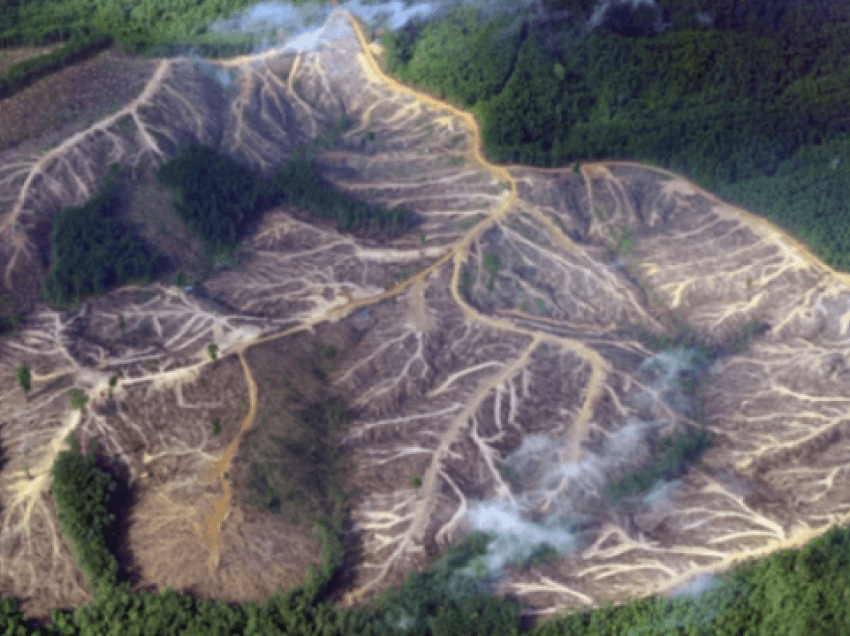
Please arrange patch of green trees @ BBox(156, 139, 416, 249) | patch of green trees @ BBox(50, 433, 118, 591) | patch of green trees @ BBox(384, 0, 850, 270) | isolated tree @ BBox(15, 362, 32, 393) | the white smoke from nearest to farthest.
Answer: patch of green trees @ BBox(50, 433, 118, 591)
the white smoke
isolated tree @ BBox(15, 362, 32, 393)
patch of green trees @ BBox(156, 139, 416, 249)
patch of green trees @ BBox(384, 0, 850, 270)

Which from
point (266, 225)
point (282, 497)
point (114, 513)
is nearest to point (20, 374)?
point (114, 513)

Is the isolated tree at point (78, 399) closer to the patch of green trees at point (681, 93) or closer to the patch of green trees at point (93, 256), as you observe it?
the patch of green trees at point (93, 256)

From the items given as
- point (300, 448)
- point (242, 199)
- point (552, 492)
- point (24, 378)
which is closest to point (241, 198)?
point (242, 199)

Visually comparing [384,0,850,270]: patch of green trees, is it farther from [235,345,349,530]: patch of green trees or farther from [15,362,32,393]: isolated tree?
[15,362,32,393]: isolated tree

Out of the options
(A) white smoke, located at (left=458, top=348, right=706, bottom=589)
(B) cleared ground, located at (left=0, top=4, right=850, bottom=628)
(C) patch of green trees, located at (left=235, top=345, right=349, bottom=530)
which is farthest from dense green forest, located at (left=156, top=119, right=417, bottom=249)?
(A) white smoke, located at (left=458, top=348, right=706, bottom=589)

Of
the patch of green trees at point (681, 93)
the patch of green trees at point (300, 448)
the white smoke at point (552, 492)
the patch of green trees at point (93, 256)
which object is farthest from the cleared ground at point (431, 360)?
the patch of green trees at point (681, 93)
